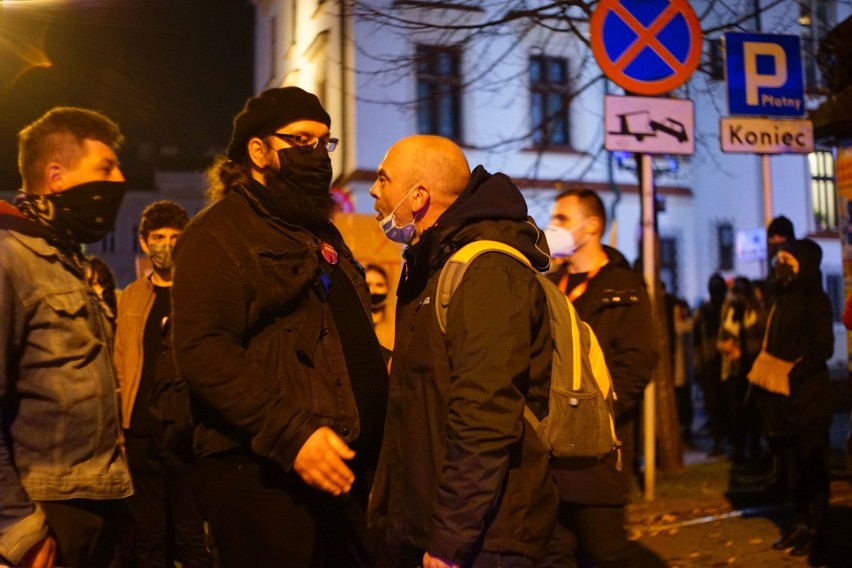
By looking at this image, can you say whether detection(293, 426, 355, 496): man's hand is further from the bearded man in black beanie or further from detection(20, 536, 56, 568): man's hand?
detection(20, 536, 56, 568): man's hand

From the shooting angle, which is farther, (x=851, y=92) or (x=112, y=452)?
(x=851, y=92)

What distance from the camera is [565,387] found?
114 inches

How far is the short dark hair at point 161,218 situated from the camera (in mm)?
5758

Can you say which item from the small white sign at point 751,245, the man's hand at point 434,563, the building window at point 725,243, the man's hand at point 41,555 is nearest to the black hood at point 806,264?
the man's hand at point 434,563

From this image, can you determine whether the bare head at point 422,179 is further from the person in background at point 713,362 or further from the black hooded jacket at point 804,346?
the person in background at point 713,362

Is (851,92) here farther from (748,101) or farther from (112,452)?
(112,452)

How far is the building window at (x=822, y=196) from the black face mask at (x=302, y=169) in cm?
2427

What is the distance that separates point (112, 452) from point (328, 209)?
111cm

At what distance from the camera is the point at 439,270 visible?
285cm

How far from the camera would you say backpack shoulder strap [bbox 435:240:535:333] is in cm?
272

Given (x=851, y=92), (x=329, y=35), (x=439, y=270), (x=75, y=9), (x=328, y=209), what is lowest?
(x=439, y=270)

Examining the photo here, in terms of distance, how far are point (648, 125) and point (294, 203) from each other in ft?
16.5

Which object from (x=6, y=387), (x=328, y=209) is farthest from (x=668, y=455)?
(x=6, y=387)

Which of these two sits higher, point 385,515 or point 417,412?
point 417,412
